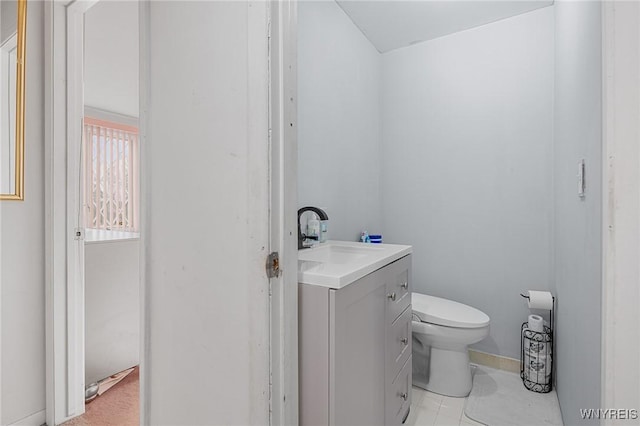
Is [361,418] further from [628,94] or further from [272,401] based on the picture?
[628,94]

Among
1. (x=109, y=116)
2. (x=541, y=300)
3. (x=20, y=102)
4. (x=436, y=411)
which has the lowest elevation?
(x=436, y=411)

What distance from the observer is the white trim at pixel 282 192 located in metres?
0.82

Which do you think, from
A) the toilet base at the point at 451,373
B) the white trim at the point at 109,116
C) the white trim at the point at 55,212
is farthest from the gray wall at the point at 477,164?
the white trim at the point at 109,116

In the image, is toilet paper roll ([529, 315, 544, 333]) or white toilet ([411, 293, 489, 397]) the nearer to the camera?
white toilet ([411, 293, 489, 397])

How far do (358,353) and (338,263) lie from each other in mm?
361

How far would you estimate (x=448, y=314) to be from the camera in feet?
6.01

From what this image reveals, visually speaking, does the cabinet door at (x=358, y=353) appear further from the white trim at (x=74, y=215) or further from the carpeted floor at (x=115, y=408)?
the white trim at (x=74, y=215)

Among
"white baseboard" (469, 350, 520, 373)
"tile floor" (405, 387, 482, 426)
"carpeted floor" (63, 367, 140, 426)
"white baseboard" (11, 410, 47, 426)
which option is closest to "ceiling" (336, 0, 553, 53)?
"white baseboard" (469, 350, 520, 373)

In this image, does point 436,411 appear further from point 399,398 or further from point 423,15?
point 423,15

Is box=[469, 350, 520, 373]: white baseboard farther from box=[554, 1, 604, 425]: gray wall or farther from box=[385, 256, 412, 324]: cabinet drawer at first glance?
box=[385, 256, 412, 324]: cabinet drawer

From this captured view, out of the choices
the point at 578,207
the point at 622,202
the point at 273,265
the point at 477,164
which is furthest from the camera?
the point at 477,164

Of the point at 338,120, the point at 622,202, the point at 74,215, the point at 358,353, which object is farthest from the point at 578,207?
the point at 74,215

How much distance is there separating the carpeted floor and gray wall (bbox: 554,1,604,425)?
194 centimetres

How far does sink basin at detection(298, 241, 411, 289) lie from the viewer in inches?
37.4
